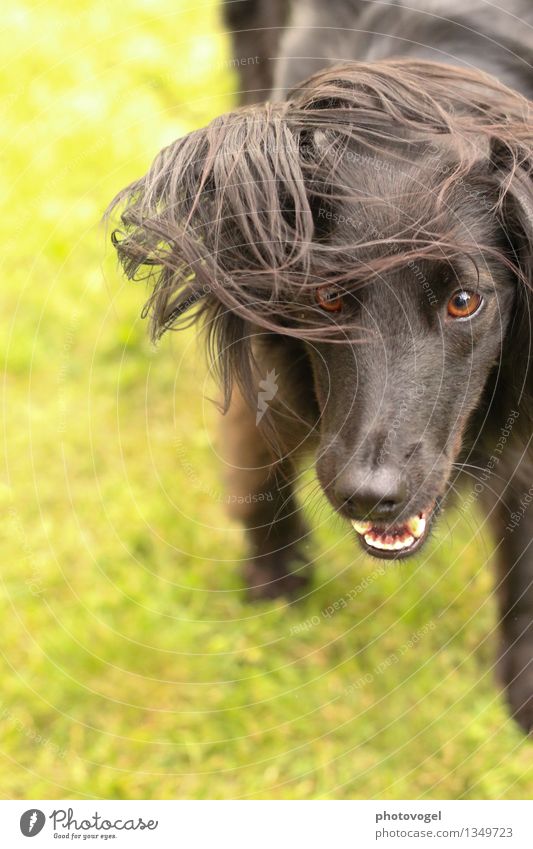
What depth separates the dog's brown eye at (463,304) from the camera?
272 cm

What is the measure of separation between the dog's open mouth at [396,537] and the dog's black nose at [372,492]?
0.63 ft

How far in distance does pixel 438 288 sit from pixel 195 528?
2220mm

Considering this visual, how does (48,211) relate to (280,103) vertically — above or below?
above

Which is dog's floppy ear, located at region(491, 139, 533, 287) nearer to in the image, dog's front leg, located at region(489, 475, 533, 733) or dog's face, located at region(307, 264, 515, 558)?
dog's face, located at region(307, 264, 515, 558)

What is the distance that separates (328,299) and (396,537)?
75 centimetres

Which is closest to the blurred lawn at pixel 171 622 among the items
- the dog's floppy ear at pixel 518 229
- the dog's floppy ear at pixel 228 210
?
the dog's floppy ear at pixel 518 229

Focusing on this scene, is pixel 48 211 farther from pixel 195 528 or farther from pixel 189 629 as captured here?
pixel 189 629

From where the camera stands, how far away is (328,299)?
283 cm

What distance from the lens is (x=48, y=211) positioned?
20.2ft

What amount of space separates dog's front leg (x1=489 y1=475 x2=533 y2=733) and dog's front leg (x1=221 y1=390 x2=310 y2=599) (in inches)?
35.3

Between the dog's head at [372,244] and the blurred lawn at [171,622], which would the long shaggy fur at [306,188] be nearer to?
the dog's head at [372,244]

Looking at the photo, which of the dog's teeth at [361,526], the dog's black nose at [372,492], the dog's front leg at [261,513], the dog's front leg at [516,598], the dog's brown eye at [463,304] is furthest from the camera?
the dog's front leg at [261,513]

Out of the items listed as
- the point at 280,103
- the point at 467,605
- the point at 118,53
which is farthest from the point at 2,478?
the point at 118,53
